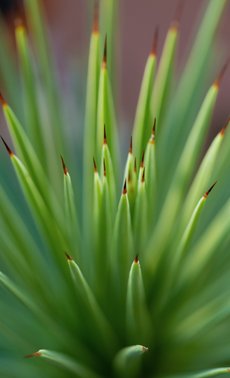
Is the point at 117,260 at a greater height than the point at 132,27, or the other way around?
the point at 132,27

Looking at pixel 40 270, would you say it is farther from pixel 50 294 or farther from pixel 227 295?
Answer: pixel 227 295

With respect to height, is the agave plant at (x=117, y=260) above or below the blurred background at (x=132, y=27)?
below

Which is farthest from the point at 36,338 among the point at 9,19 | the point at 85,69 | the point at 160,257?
the point at 9,19

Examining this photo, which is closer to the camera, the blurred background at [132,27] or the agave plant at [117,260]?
the agave plant at [117,260]

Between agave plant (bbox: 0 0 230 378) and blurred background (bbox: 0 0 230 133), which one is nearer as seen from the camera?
agave plant (bbox: 0 0 230 378)

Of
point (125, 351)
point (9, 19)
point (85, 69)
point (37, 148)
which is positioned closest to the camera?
point (125, 351)

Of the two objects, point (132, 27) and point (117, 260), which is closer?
point (117, 260)

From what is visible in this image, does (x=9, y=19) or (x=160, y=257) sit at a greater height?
(x=9, y=19)

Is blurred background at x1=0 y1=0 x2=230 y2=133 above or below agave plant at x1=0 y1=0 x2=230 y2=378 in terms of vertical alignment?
above
